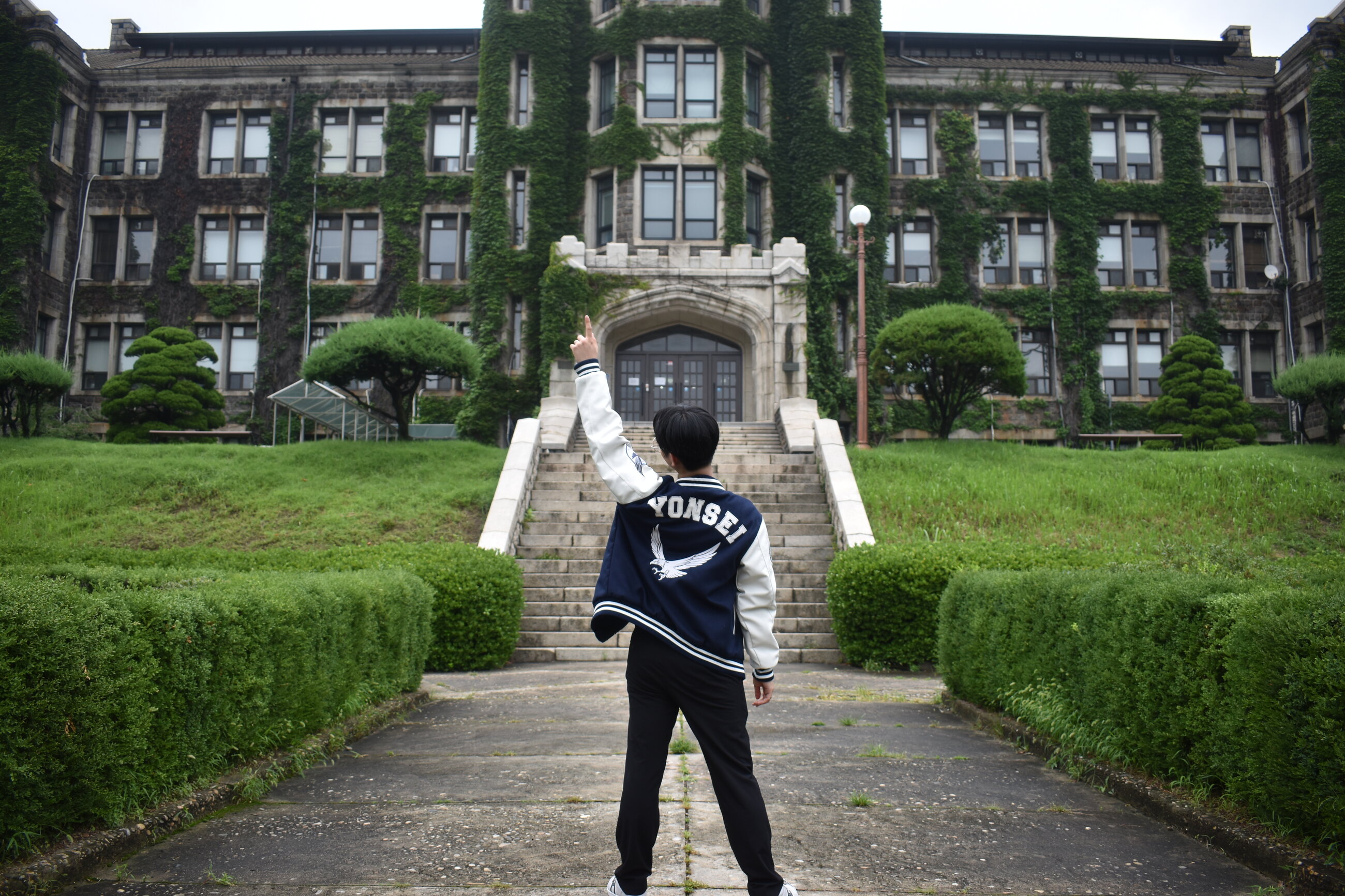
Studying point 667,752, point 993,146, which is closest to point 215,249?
point 993,146

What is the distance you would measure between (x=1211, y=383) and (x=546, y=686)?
22.4 metres

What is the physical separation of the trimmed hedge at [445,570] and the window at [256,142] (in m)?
21.5

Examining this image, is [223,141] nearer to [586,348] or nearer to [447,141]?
[447,141]

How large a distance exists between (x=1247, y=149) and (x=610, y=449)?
34287 mm

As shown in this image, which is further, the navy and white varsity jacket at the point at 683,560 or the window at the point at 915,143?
the window at the point at 915,143

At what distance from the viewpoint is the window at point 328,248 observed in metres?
29.9

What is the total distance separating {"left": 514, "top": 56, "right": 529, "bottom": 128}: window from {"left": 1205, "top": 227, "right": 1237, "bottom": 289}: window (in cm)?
2103

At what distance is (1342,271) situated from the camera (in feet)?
92.5

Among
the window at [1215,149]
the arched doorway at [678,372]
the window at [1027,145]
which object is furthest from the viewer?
the window at [1215,149]

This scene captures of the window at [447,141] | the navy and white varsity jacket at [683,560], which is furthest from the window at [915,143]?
the navy and white varsity jacket at [683,560]

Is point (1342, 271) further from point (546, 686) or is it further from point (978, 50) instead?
point (546, 686)

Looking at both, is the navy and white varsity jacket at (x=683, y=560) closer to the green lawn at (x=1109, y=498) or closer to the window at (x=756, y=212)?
the green lawn at (x=1109, y=498)

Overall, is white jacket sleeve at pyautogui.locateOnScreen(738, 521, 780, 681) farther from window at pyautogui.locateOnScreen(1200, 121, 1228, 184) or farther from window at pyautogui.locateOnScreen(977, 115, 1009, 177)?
window at pyautogui.locateOnScreen(1200, 121, 1228, 184)

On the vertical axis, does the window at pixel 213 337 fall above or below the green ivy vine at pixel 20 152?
below
